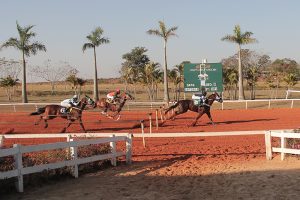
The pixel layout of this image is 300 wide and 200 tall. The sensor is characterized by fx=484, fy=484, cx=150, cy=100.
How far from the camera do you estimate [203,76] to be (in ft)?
122

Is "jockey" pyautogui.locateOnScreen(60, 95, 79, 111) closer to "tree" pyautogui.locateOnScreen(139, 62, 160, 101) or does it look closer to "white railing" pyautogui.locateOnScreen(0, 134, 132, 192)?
"white railing" pyautogui.locateOnScreen(0, 134, 132, 192)

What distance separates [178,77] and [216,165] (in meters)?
50.5

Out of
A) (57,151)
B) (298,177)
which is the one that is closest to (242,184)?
(298,177)

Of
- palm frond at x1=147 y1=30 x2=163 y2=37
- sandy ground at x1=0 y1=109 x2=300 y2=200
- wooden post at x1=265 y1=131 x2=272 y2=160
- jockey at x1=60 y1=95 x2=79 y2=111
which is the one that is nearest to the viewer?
sandy ground at x1=0 y1=109 x2=300 y2=200

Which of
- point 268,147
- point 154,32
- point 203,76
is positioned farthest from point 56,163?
point 154,32

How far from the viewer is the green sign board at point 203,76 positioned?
121 ft

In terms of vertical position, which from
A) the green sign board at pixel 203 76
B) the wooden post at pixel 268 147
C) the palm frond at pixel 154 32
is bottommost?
the wooden post at pixel 268 147

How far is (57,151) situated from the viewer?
39.5 ft

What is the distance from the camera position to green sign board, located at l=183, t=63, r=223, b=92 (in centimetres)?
3703

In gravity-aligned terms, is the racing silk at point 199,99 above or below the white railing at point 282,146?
above

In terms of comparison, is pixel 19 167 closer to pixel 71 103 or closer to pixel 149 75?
pixel 71 103

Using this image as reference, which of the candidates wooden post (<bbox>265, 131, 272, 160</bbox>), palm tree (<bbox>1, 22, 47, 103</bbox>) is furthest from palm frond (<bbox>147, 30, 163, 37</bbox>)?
wooden post (<bbox>265, 131, 272, 160</bbox>)

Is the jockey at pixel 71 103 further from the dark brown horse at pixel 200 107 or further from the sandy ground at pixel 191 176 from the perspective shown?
the dark brown horse at pixel 200 107

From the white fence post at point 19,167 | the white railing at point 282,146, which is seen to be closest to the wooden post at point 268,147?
the white railing at point 282,146
